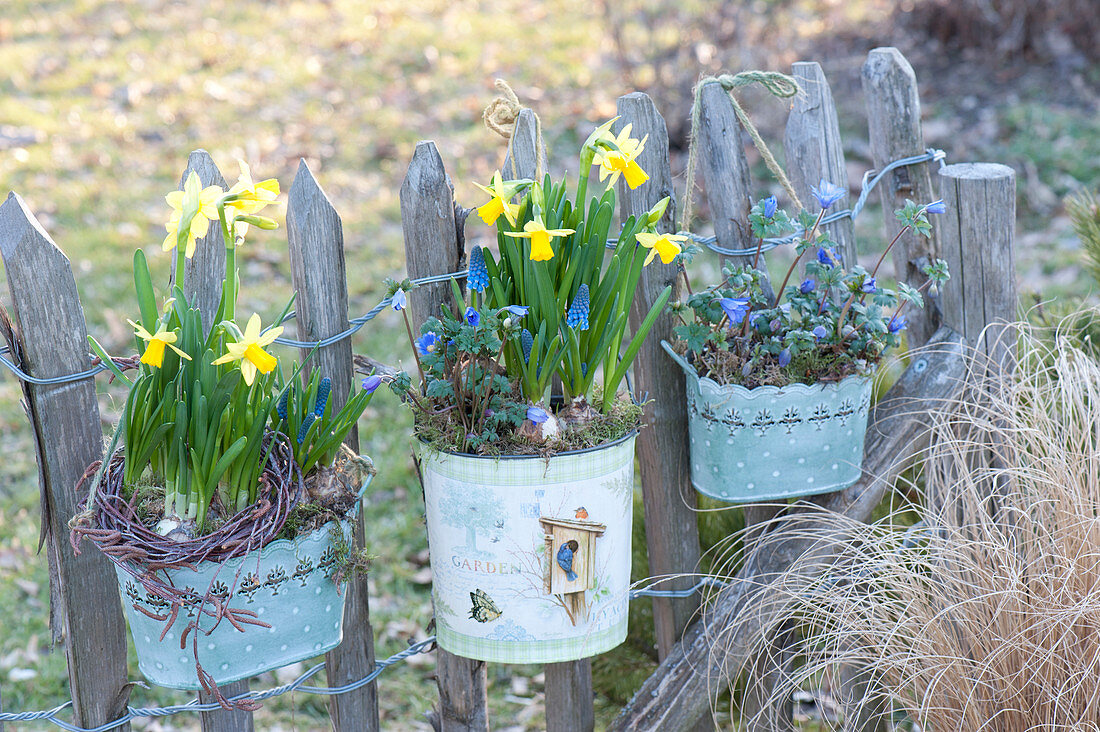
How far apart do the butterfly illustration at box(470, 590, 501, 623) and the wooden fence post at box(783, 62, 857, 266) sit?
1038 mm

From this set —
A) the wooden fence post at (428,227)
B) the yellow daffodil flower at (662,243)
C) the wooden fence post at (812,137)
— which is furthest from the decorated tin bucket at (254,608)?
the wooden fence post at (812,137)

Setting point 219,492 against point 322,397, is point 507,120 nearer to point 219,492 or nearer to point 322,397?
point 322,397

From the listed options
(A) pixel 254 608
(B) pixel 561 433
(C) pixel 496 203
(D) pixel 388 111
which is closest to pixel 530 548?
(B) pixel 561 433

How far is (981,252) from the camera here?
6.89ft

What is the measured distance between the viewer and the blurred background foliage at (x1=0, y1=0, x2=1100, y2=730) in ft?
10.8

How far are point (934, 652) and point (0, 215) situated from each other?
173cm

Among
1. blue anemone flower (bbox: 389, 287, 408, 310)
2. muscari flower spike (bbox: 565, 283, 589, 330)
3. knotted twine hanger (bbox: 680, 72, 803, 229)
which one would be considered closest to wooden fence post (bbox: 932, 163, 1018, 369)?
knotted twine hanger (bbox: 680, 72, 803, 229)

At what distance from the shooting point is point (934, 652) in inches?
69.7

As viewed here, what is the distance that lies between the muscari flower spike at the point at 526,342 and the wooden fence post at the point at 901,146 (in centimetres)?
100

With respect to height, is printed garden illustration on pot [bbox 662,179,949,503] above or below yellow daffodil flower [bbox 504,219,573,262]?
below

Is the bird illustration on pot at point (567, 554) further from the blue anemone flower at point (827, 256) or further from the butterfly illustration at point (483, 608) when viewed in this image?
the blue anemone flower at point (827, 256)

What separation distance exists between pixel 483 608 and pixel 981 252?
1.31 m

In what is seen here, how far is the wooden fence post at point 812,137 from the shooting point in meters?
1.97

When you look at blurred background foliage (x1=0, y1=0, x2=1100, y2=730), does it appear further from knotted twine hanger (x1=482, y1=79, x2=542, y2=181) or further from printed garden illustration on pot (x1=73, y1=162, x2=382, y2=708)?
knotted twine hanger (x1=482, y1=79, x2=542, y2=181)
